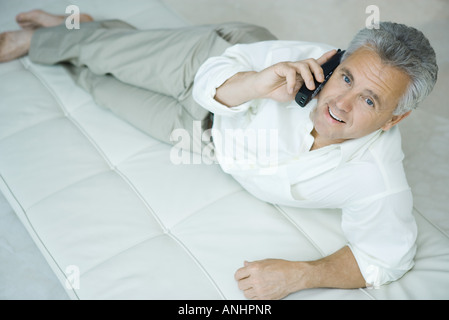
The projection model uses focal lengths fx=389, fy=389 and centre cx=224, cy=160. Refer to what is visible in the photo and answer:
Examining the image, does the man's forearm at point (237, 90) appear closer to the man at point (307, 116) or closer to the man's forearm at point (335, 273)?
the man at point (307, 116)

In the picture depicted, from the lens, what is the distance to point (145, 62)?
158 centimetres

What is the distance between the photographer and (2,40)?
5.84 ft

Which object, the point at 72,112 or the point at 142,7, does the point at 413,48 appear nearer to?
the point at 72,112

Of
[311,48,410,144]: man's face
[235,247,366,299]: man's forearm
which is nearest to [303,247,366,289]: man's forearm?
[235,247,366,299]: man's forearm

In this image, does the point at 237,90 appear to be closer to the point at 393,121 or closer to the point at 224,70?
the point at 224,70

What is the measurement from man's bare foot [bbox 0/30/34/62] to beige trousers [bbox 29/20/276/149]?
7 cm

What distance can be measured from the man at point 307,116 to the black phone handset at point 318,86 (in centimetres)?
2

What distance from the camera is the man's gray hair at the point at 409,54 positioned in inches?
42.6

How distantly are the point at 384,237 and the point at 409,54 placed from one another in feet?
1.76

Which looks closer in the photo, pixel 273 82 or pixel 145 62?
pixel 273 82

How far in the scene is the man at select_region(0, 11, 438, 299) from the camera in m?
1.14

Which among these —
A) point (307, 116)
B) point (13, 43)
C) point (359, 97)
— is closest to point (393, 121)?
point (359, 97)
